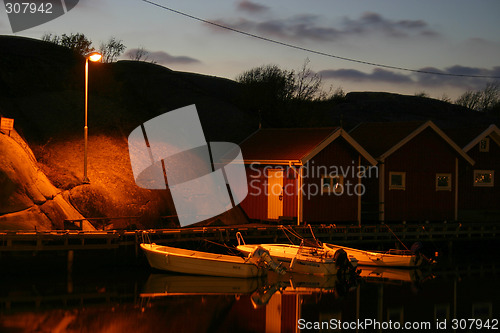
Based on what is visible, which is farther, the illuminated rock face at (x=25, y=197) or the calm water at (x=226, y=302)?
the illuminated rock face at (x=25, y=197)

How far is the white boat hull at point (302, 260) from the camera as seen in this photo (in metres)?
27.3

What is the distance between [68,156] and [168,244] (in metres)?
8.53

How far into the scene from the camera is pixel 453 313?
22078mm

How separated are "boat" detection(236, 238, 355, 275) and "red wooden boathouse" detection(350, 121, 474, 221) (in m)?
9.44

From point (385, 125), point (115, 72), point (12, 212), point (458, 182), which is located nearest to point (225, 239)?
point (12, 212)

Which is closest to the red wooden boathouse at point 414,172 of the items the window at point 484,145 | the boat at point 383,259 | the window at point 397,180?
the window at point 397,180

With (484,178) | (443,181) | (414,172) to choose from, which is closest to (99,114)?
(414,172)

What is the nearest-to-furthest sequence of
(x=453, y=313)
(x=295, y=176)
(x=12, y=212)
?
(x=453, y=313) → (x=12, y=212) → (x=295, y=176)

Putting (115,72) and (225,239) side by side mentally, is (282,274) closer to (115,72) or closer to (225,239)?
(225,239)

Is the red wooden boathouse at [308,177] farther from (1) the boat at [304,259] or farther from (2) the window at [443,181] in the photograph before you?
(2) the window at [443,181]

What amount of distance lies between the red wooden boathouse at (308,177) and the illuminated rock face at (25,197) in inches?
370

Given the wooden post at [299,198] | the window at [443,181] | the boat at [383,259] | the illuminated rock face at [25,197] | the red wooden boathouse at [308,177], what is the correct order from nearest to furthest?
the illuminated rock face at [25,197] → the boat at [383,259] → the wooden post at [299,198] → the red wooden boathouse at [308,177] → the window at [443,181]

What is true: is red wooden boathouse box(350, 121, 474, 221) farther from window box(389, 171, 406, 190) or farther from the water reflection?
the water reflection

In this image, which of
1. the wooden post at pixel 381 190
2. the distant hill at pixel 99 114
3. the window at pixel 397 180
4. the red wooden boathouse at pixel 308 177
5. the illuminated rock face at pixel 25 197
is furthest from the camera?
the window at pixel 397 180
